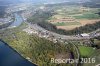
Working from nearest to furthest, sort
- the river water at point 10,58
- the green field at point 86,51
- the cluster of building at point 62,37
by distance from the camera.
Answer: the river water at point 10,58
the green field at point 86,51
the cluster of building at point 62,37

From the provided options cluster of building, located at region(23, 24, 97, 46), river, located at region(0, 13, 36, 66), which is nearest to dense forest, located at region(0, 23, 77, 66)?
river, located at region(0, 13, 36, 66)

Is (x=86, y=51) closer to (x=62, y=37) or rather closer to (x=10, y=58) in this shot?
(x=62, y=37)

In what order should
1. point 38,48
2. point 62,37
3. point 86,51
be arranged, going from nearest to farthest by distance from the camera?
point 86,51 → point 38,48 → point 62,37

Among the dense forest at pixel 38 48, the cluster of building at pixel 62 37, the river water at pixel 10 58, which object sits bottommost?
the cluster of building at pixel 62 37

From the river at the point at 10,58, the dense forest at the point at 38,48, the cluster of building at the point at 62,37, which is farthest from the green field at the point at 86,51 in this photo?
the river at the point at 10,58

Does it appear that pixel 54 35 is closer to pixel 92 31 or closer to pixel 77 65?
pixel 92 31

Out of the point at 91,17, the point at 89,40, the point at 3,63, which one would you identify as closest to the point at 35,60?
the point at 3,63

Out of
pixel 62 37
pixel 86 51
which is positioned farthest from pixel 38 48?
pixel 62 37

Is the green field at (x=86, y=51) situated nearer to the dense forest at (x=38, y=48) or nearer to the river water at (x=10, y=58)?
the dense forest at (x=38, y=48)
